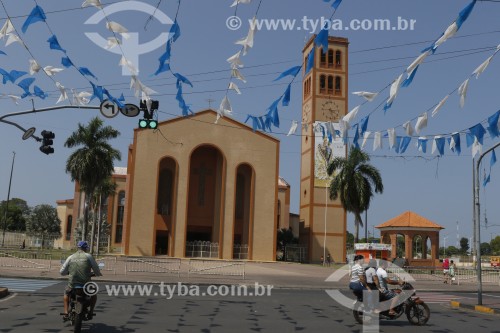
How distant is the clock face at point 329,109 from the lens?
56.3 meters

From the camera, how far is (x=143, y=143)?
49.3 meters

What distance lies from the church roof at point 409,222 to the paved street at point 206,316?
3505 cm

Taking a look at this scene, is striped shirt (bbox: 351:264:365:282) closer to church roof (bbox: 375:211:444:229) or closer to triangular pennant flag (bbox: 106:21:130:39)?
triangular pennant flag (bbox: 106:21:130:39)

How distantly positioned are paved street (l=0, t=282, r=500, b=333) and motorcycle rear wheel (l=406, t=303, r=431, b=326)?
0.21 m

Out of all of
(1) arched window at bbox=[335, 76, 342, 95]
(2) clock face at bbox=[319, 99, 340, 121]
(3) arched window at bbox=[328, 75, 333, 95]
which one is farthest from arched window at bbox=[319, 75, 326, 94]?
(1) arched window at bbox=[335, 76, 342, 95]

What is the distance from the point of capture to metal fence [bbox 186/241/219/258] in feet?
163

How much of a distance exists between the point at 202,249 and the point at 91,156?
1445 cm

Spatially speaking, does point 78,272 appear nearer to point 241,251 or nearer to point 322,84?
point 241,251

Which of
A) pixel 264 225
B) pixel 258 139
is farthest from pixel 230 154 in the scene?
pixel 264 225

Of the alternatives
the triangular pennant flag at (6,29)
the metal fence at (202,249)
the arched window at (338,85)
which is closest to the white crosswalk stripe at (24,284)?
the triangular pennant flag at (6,29)

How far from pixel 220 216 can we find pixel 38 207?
41.2 m

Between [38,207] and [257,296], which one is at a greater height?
[38,207]

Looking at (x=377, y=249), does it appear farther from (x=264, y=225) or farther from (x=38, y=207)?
(x=38, y=207)

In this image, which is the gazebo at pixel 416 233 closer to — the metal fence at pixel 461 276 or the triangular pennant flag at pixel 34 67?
the metal fence at pixel 461 276
